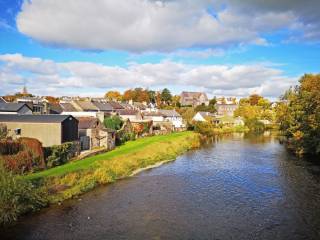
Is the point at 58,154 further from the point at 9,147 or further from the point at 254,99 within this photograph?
the point at 254,99

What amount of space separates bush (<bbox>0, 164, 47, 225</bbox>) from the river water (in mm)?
746

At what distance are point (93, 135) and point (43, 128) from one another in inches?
326

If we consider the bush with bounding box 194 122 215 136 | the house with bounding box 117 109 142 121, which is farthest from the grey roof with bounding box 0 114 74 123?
the bush with bounding box 194 122 215 136

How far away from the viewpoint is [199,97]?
519 feet

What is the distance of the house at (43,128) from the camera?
1516 inches

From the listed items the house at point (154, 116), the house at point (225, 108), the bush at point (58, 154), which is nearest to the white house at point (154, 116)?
the house at point (154, 116)

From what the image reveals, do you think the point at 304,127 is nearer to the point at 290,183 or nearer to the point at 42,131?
the point at 290,183

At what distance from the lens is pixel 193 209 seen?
23750 mm

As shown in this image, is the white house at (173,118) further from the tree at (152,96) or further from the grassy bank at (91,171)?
the tree at (152,96)

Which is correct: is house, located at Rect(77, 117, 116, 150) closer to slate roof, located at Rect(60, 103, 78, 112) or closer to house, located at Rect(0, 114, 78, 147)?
house, located at Rect(0, 114, 78, 147)

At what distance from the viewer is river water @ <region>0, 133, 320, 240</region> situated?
19453mm

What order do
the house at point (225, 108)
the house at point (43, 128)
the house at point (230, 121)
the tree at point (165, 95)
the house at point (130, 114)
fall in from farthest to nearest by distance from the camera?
the house at point (225, 108), the tree at point (165, 95), the house at point (230, 121), the house at point (130, 114), the house at point (43, 128)

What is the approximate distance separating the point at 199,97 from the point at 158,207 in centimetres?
13642

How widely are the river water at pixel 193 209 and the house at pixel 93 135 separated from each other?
38.3 ft
